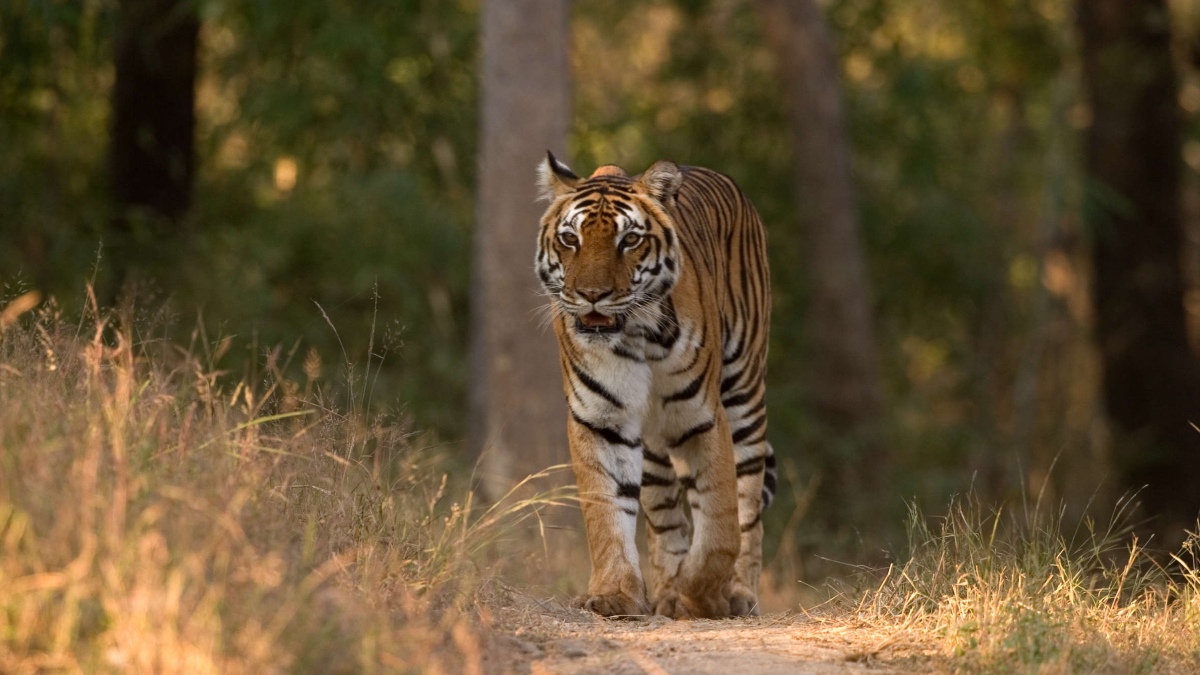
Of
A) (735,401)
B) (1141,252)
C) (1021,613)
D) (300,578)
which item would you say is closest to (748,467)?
(735,401)

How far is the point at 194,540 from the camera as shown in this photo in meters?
3.90

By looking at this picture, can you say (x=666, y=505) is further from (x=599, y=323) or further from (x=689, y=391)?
(x=599, y=323)

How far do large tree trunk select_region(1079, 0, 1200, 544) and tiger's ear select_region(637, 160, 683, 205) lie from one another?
910 centimetres

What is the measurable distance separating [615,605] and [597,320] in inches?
40.6

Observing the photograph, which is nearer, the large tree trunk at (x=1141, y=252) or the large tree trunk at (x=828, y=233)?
the large tree trunk at (x=1141, y=252)

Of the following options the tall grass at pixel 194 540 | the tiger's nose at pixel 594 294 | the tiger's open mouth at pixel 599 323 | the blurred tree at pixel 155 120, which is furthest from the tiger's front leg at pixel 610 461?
the blurred tree at pixel 155 120

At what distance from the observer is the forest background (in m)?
13.1

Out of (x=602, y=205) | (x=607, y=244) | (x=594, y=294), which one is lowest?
(x=594, y=294)

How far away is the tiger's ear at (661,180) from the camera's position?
6230mm

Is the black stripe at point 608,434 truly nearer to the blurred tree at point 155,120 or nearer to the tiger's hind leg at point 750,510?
the tiger's hind leg at point 750,510

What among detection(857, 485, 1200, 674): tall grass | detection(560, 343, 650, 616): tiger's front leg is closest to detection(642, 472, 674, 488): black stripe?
detection(560, 343, 650, 616): tiger's front leg

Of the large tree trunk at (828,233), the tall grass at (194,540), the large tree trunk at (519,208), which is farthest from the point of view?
the large tree trunk at (828,233)

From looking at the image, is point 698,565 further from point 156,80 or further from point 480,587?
point 156,80

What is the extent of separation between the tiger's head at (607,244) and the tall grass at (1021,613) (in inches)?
50.2
